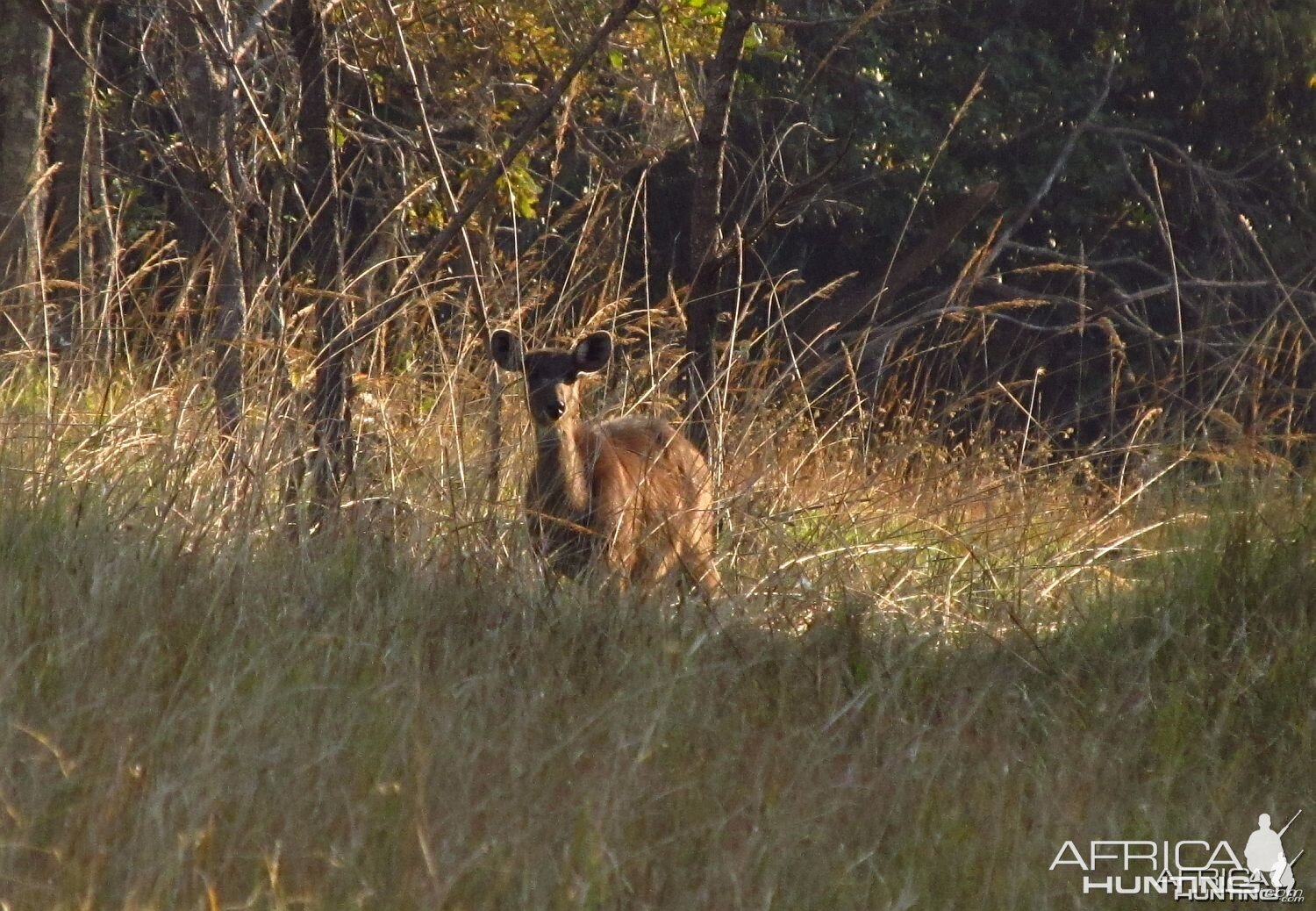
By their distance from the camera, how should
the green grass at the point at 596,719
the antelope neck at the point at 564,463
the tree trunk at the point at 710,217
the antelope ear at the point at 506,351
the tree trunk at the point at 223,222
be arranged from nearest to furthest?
the green grass at the point at 596,719
the tree trunk at the point at 223,222
the tree trunk at the point at 710,217
the antelope ear at the point at 506,351
the antelope neck at the point at 564,463

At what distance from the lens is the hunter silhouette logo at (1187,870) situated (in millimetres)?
3861

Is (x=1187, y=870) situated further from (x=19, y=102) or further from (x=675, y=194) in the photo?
(x=675, y=194)

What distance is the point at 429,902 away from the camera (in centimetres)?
323

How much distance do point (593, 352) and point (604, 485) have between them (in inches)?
21.3

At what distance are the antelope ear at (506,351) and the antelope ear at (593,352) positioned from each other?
26cm

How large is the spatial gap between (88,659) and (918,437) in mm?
3778

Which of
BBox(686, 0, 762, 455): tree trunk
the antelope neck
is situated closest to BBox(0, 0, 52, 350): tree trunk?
the antelope neck

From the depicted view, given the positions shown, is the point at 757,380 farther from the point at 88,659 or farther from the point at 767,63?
the point at 767,63

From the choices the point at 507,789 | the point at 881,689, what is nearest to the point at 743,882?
the point at 507,789

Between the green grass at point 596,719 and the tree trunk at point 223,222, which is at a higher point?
the tree trunk at point 223,222

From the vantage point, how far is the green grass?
11.3 feet

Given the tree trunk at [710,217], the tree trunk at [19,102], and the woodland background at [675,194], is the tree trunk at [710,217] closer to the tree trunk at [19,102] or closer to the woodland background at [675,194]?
the woodland background at [675,194]

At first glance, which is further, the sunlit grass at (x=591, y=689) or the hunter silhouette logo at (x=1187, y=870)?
the hunter silhouette logo at (x=1187, y=870)

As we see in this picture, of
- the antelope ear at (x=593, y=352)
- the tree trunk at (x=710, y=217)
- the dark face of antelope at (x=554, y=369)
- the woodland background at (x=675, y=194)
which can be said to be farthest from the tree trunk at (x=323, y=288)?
the tree trunk at (x=710, y=217)
